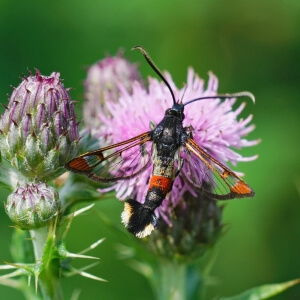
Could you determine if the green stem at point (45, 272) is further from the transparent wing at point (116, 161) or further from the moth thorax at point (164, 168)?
the moth thorax at point (164, 168)

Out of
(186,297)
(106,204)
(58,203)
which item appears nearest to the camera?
(58,203)

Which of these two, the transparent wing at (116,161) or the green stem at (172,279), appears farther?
the green stem at (172,279)

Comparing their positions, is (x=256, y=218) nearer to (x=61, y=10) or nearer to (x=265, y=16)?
(x=265, y=16)

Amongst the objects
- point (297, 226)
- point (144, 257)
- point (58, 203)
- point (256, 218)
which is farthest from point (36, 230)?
point (297, 226)

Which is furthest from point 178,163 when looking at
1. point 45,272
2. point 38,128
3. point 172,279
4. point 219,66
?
point 219,66

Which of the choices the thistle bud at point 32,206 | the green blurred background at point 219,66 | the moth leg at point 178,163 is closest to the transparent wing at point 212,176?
the moth leg at point 178,163

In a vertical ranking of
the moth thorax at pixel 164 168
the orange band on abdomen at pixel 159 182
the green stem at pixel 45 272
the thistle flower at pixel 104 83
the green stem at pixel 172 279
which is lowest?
the green stem at pixel 172 279

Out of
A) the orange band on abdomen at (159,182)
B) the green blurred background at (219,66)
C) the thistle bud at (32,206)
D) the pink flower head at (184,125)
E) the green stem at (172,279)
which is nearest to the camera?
the thistle bud at (32,206)
